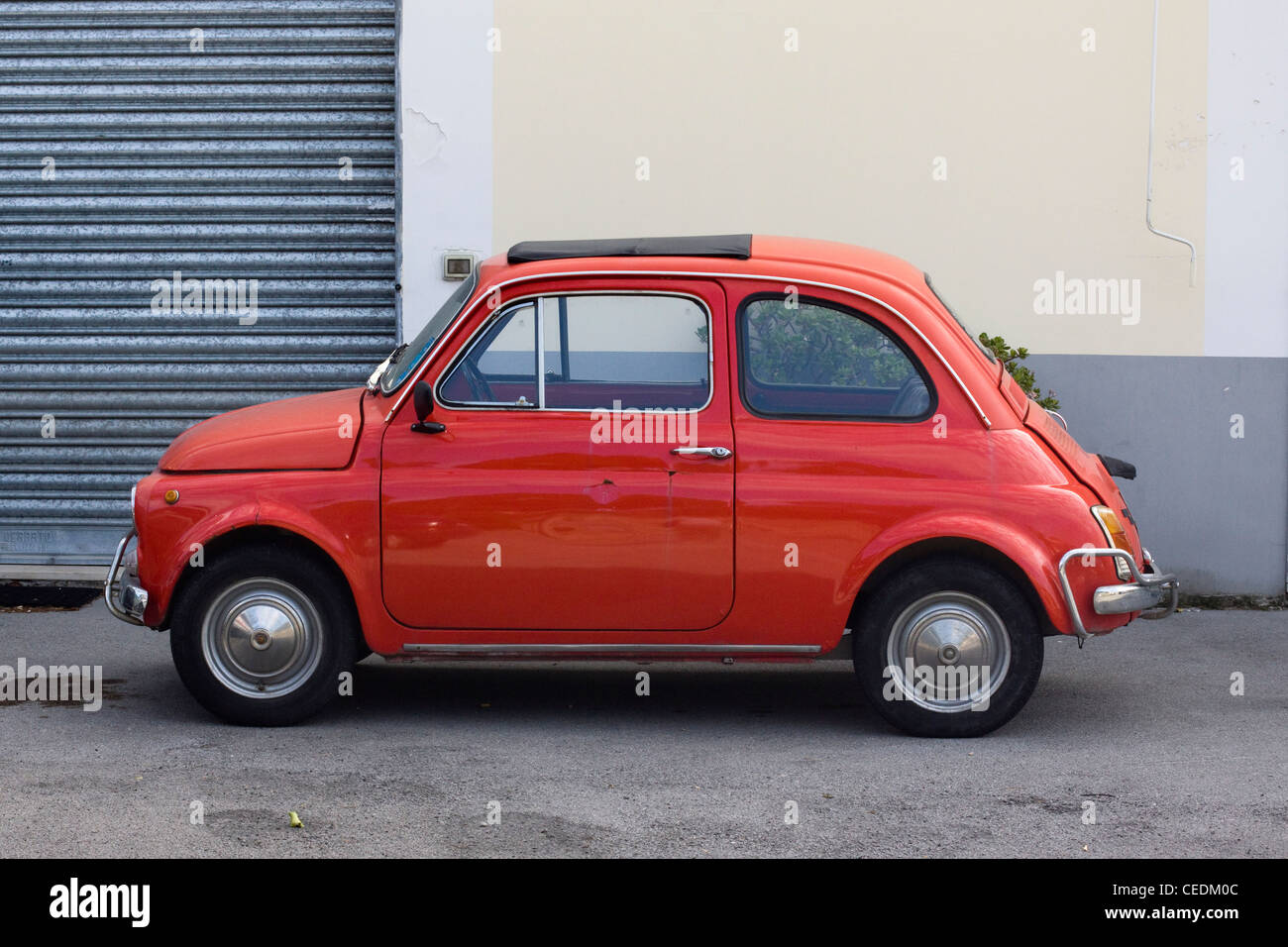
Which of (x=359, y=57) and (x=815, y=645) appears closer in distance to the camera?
(x=815, y=645)

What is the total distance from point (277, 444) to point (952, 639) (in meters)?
2.80

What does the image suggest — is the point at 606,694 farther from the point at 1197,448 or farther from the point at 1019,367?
the point at 1197,448

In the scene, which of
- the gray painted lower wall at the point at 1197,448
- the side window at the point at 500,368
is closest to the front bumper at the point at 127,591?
the side window at the point at 500,368

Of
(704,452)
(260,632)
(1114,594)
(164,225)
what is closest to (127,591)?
(260,632)

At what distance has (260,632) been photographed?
6027 mm

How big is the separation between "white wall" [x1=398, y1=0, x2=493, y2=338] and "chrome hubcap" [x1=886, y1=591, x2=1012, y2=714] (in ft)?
15.0

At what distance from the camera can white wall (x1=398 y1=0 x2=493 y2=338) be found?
9.52 meters

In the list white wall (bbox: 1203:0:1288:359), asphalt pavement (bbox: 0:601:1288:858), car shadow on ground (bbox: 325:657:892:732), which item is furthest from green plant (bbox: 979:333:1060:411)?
car shadow on ground (bbox: 325:657:892:732)

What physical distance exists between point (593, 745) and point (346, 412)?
169 centimetres

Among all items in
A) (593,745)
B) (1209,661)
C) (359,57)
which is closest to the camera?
(593,745)

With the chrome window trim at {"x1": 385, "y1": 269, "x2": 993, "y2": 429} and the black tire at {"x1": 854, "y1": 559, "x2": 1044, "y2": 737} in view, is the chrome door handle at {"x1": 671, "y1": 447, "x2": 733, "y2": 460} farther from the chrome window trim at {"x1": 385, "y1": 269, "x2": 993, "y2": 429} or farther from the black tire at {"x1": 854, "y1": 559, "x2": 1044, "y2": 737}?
the black tire at {"x1": 854, "y1": 559, "x2": 1044, "y2": 737}

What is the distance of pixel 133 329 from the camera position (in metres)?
10.1

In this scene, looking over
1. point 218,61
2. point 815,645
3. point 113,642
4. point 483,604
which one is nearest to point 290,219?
point 218,61

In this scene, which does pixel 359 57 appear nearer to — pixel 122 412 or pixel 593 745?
pixel 122 412
